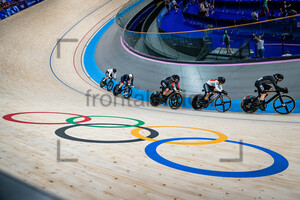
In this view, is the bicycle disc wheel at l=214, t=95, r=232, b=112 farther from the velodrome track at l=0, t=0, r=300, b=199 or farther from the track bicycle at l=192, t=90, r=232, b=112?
the velodrome track at l=0, t=0, r=300, b=199

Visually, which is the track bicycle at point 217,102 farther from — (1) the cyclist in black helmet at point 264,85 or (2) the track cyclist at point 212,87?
(1) the cyclist in black helmet at point 264,85

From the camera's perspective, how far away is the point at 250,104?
742 centimetres

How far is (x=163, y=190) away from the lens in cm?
212

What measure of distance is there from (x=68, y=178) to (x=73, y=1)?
21.5 meters

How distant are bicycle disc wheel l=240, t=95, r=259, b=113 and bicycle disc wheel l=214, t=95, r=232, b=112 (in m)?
0.47

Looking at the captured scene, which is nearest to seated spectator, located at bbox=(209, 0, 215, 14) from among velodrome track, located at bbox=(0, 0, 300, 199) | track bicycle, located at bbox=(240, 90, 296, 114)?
track bicycle, located at bbox=(240, 90, 296, 114)

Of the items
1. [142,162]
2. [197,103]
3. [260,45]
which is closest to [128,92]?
[197,103]

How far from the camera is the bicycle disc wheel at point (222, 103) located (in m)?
7.92

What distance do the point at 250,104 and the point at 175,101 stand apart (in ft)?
7.52

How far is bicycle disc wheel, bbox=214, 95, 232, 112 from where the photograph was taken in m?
7.92

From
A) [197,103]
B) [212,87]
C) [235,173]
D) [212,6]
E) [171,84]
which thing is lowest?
[235,173]

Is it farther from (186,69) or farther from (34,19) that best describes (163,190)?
(34,19)

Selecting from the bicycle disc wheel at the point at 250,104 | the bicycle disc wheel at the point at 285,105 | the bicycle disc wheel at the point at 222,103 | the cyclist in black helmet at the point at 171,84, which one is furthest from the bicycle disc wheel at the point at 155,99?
the bicycle disc wheel at the point at 285,105

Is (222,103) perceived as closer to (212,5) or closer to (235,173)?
(235,173)
